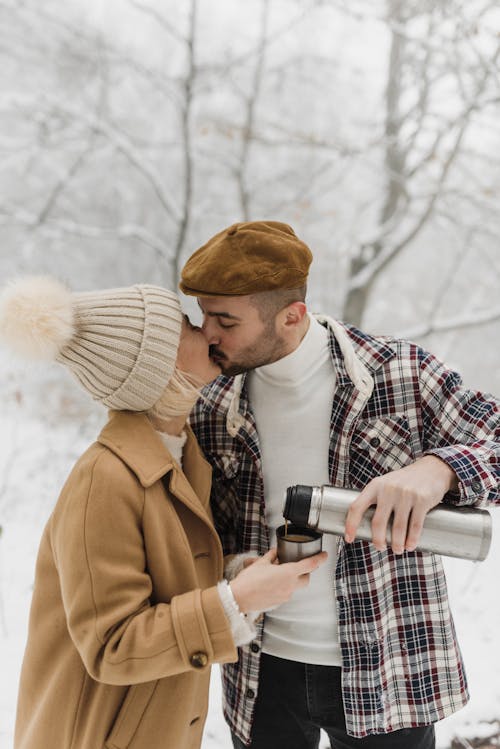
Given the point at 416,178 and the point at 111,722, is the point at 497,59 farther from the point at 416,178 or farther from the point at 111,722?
the point at 111,722

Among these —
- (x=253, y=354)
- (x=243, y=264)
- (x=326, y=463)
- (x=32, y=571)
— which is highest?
(x=243, y=264)

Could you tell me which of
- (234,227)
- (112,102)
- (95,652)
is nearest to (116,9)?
(112,102)

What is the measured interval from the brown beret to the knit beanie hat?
9cm

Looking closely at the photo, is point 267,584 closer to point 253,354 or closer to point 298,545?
point 298,545

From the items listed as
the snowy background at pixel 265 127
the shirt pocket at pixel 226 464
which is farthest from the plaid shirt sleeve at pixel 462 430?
the snowy background at pixel 265 127

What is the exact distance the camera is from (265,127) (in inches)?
187

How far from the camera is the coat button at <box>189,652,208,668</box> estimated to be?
3.30 ft

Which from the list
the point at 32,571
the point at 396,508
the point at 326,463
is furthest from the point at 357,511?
the point at 32,571

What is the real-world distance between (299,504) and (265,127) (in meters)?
4.41

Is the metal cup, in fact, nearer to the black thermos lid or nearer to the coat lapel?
the black thermos lid

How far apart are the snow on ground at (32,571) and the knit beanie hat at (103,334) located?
0.16 metres

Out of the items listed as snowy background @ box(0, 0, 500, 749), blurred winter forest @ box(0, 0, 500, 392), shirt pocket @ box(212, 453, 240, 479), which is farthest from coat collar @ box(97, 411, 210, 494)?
blurred winter forest @ box(0, 0, 500, 392)

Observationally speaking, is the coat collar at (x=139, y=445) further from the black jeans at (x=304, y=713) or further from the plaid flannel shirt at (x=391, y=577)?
the black jeans at (x=304, y=713)

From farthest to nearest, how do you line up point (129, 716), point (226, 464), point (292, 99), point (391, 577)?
point (292, 99) → point (226, 464) → point (391, 577) → point (129, 716)
